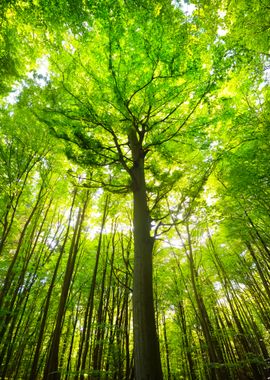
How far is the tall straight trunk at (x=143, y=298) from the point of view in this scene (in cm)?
229

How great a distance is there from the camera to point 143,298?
2676mm

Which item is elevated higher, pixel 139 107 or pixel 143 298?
pixel 139 107

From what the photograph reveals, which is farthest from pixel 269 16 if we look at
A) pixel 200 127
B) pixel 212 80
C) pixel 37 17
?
pixel 37 17

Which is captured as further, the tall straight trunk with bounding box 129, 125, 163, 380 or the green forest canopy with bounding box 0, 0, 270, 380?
the green forest canopy with bounding box 0, 0, 270, 380

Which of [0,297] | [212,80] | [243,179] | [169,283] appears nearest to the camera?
[212,80]

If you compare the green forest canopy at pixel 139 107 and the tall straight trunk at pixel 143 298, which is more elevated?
the green forest canopy at pixel 139 107

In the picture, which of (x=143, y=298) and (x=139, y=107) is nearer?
(x=143, y=298)

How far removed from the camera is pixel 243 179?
637 cm

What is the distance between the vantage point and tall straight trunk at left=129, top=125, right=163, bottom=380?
229cm

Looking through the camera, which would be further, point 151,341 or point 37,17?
point 37,17

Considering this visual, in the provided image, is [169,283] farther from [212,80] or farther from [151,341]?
[212,80]

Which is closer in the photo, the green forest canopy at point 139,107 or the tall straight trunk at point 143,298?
the tall straight trunk at point 143,298

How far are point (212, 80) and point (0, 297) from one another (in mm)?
7046

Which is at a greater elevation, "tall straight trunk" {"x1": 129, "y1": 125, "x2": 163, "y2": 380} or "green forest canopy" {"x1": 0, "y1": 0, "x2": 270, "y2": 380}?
"green forest canopy" {"x1": 0, "y1": 0, "x2": 270, "y2": 380}
